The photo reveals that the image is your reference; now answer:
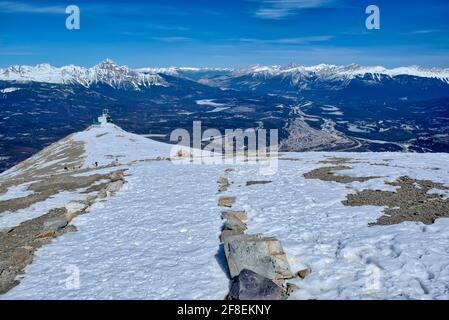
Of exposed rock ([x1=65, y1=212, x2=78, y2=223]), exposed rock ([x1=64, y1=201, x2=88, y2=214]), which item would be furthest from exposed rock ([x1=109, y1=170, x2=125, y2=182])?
exposed rock ([x1=65, y1=212, x2=78, y2=223])

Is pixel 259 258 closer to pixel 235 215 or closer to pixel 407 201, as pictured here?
pixel 235 215

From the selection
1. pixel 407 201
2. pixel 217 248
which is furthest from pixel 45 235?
pixel 407 201

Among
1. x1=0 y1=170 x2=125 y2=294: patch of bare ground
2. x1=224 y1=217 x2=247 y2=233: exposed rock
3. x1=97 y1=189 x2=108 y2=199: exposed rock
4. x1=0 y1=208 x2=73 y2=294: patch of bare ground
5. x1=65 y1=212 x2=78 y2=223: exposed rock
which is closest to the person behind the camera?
x1=0 y1=208 x2=73 y2=294: patch of bare ground

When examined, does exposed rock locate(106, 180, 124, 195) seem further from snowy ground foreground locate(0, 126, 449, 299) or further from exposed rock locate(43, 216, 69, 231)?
exposed rock locate(43, 216, 69, 231)

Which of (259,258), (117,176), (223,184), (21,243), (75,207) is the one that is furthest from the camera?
(117,176)

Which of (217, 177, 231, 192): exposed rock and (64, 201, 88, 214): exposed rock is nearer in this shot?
(64, 201, 88, 214): exposed rock
